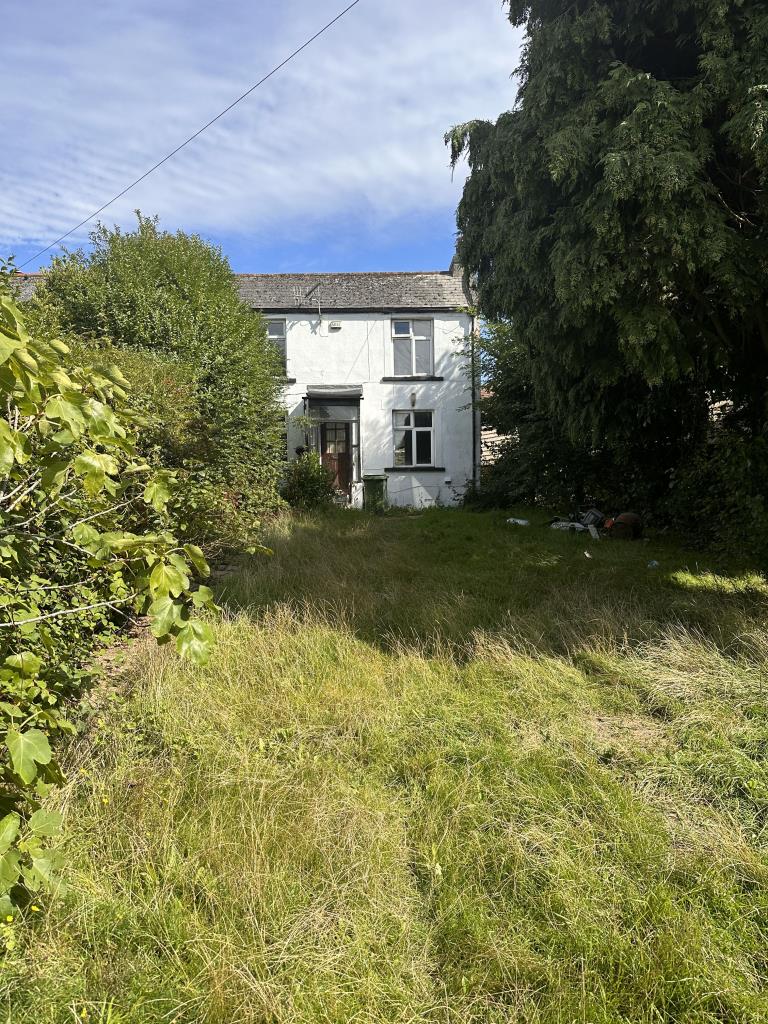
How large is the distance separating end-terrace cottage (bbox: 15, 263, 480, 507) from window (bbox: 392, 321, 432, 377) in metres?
0.03

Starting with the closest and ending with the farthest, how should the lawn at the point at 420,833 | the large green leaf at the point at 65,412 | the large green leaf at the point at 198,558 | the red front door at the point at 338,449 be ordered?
the large green leaf at the point at 65,412
the large green leaf at the point at 198,558
the lawn at the point at 420,833
the red front door at the point at 338,449

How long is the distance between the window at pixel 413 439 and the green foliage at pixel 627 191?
943cm

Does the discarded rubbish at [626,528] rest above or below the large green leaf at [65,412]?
below

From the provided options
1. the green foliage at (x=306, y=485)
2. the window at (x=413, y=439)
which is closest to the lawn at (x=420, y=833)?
the green foliage at (x=306, y=485)

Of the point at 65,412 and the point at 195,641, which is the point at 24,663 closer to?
the point at 195,641

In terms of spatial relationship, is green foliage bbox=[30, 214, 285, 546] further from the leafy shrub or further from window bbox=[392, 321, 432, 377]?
the leafy shrub

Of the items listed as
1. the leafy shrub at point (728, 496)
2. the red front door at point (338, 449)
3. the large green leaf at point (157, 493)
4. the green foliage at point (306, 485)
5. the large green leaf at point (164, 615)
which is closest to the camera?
the large green leaf at point (164, 615)

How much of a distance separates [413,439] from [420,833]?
1413cm

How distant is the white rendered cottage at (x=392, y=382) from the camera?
16078 millimetres

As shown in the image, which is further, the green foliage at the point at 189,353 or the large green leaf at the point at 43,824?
the green foliage at the point at 189,353

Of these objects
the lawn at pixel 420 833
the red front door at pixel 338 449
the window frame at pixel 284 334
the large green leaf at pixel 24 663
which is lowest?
the lawn at pixel 420 833

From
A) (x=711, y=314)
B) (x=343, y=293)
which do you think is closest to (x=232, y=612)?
(x=711, y=314)

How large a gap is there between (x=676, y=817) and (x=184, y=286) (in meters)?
11.2

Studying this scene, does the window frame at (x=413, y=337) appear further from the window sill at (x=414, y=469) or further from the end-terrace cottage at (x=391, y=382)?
the window sill at (x=414, y=469)
